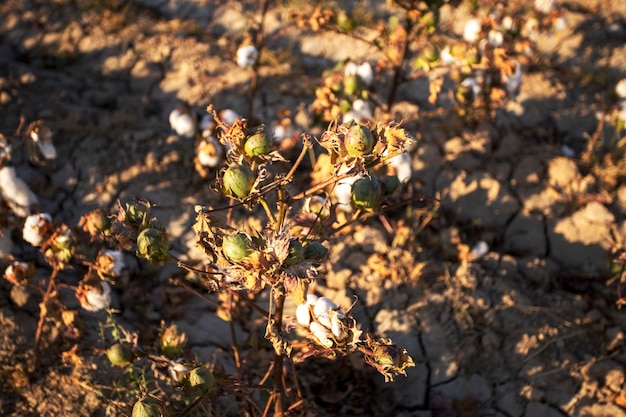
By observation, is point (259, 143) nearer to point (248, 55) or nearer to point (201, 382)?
point (201, 382)

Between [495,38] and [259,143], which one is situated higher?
[259,143]

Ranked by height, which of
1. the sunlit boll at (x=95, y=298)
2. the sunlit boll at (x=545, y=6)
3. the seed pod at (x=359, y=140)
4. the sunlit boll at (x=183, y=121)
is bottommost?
the sunlit boll at (x=95, y=298)

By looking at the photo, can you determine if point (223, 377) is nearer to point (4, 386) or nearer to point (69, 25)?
point (4, 386)

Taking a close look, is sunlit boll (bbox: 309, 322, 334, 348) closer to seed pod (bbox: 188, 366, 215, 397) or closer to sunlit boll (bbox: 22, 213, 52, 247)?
seed pod (bbox: 188, 366, 215, 397)

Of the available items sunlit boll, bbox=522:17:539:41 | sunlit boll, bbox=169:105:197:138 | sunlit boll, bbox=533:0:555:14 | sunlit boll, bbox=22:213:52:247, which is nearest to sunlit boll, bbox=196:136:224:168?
sunlit boll, bbox=169:105:197:138

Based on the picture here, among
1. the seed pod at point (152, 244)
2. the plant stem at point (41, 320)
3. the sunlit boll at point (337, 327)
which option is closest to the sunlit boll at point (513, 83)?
the sunlit boll at point (337, 327)

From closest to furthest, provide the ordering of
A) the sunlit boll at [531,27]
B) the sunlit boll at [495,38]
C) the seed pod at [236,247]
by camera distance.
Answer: the seed pod at [236,247] → the sunlit boll at [495,38] → the sunlit boll at [531,27]

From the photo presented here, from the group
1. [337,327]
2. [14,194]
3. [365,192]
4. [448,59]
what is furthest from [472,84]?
[14,194]

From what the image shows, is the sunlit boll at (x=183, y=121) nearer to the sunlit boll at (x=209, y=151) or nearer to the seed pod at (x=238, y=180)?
the sunlit boll at (x=209, y=151)
